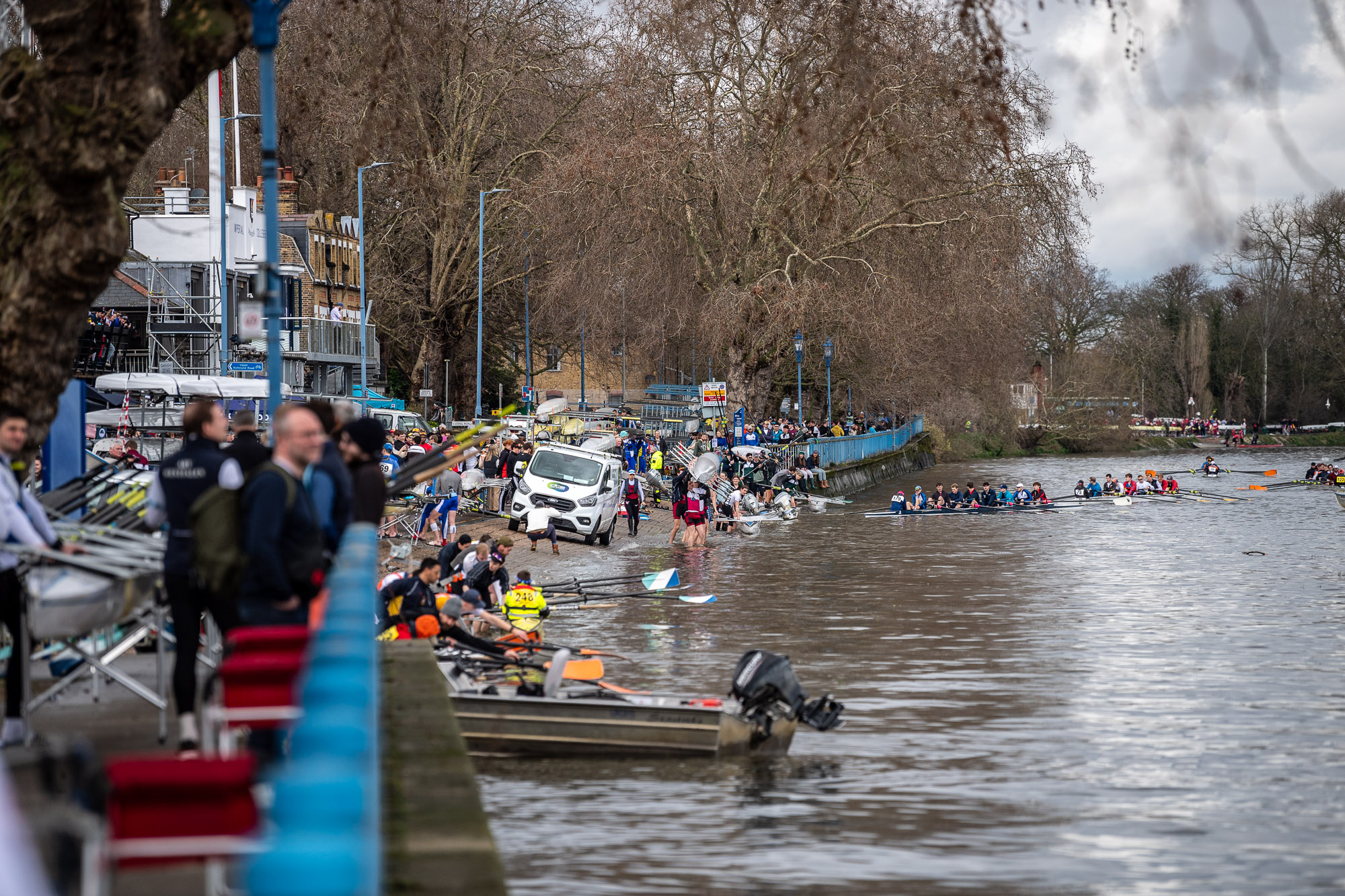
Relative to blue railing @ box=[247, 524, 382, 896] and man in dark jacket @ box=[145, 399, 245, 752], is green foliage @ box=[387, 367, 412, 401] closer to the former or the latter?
man in dark jacket @ box=[145, 399, 245, 752]

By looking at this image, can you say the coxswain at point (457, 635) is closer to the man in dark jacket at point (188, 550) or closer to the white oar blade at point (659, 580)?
the man in dark jacket at point (188, 550)

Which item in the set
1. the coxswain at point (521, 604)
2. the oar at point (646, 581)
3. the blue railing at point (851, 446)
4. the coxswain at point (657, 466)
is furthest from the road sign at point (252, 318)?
the blue railing at point (851, 446)

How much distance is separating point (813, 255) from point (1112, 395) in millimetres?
55004

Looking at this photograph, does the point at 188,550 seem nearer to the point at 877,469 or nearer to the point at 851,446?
the point at 851,446

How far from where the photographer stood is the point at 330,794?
2537 millimetres

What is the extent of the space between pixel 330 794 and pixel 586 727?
11.1 m

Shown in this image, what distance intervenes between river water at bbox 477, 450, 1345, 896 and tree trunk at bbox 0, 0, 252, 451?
14.6 feet

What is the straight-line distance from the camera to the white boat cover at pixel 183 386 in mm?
29969

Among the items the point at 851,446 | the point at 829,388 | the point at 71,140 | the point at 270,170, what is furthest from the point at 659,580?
the point at 851,446

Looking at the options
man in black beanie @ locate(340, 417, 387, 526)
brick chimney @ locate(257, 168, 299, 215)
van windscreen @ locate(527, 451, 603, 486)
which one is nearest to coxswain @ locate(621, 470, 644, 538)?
van windscreen @ locate(527, 451, 603, 486)

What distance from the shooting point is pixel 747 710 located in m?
14.0

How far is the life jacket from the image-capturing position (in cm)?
1936

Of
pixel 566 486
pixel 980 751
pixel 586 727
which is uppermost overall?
pixel 566 486

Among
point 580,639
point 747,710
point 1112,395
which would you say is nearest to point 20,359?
point 747,710
